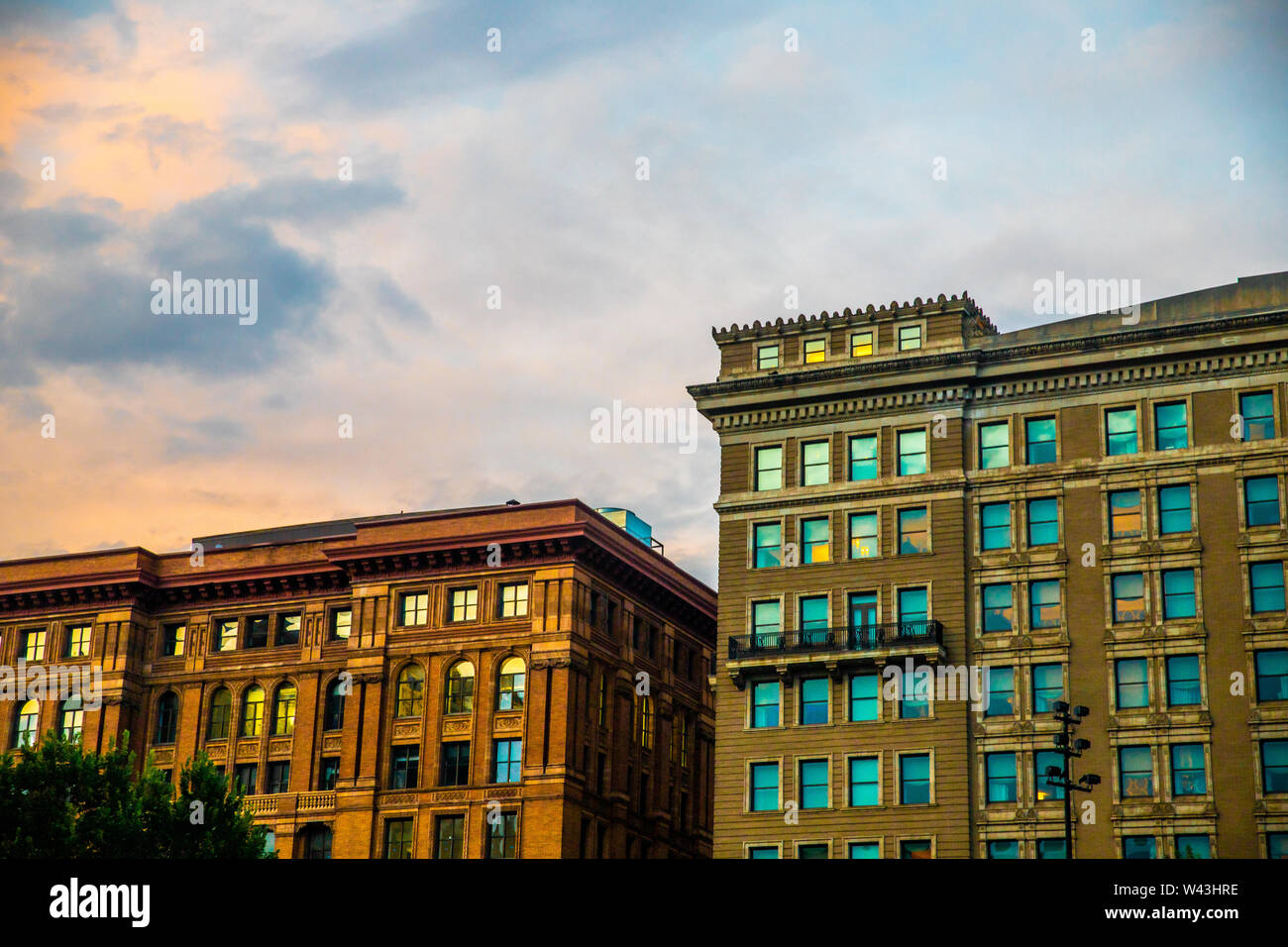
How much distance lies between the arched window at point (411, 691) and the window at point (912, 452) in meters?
26.3

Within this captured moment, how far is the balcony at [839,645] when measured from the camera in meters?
71.2

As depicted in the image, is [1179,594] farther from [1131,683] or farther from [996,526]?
[996,526]

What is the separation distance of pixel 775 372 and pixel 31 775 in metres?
34.0

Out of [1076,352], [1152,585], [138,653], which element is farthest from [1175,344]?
[138,653]

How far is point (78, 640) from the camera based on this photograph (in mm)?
96688

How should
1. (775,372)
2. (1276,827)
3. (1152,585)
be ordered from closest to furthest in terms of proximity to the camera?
(1276,827)
(1152,585)
(775,372)

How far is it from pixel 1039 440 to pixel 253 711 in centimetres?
4217

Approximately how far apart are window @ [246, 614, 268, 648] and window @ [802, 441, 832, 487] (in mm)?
32315

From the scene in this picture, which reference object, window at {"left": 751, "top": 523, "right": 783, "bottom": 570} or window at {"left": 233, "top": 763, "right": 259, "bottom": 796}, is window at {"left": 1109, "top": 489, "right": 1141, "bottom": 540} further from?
window at {"left": 233, "top": 763, "right": 259, "bottom": 796}

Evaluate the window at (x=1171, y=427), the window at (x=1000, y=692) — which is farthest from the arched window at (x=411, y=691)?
the window at (x=1171, y=427)

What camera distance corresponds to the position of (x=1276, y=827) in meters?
64.6

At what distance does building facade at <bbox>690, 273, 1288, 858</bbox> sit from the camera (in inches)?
2655

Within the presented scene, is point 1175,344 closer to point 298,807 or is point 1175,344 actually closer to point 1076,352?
point 1076,352
